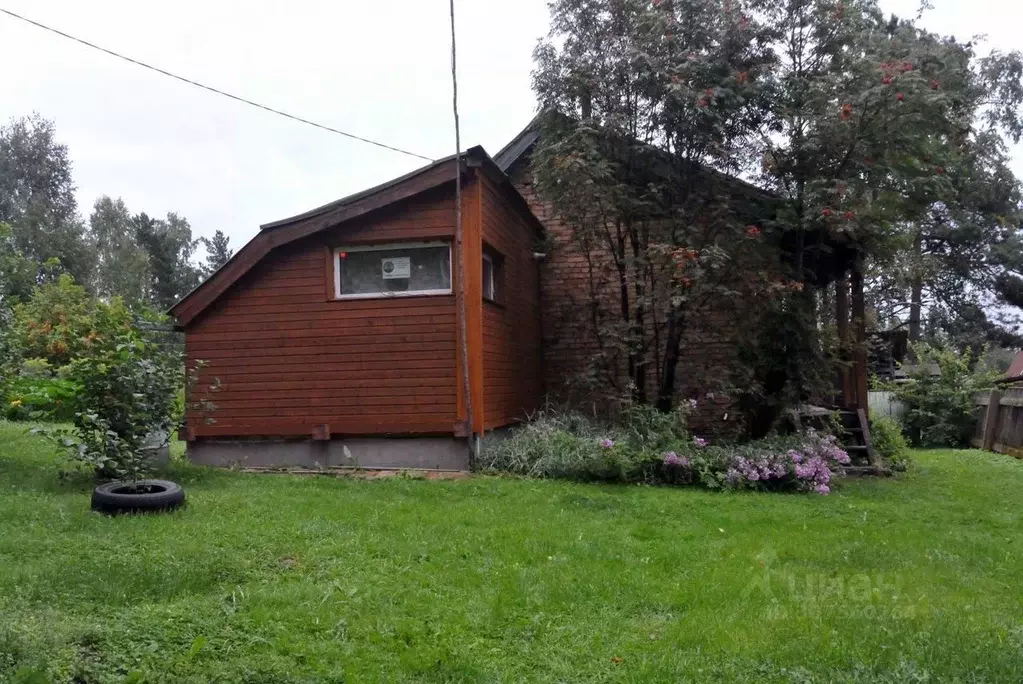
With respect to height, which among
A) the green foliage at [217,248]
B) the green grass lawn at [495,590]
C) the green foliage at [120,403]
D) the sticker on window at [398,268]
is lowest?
the green grass lawn at [495,590]

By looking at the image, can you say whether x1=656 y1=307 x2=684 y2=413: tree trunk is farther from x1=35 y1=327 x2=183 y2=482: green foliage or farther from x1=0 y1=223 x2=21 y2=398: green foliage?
x1=0 y1=223 x2=21 y2=398: green foliage

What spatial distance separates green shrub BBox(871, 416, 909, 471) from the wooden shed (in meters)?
5.85

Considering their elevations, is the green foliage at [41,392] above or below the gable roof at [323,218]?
below

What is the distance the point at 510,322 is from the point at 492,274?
727 mm

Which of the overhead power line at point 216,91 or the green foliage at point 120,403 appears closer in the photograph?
the green foliage at point 120,403

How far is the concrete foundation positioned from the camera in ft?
33.0

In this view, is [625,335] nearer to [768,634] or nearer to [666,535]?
[666,535]

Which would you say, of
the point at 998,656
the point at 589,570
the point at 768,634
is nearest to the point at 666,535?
the point at 589,570

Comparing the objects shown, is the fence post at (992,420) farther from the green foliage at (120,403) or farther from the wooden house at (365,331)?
the green foliage at (120,403)

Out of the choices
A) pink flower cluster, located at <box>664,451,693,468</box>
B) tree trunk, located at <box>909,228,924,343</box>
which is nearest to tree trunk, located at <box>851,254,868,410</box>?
pink flower cluster, located at <box>664,451,693,468</box>

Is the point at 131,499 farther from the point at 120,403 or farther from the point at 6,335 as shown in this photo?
the point at 6,335

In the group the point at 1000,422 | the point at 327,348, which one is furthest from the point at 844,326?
the point at 327,348

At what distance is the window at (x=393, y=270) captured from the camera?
405 inches

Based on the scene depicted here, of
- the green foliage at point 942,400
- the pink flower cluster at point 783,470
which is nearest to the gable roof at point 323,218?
the pink flower cluster at point 783,470
